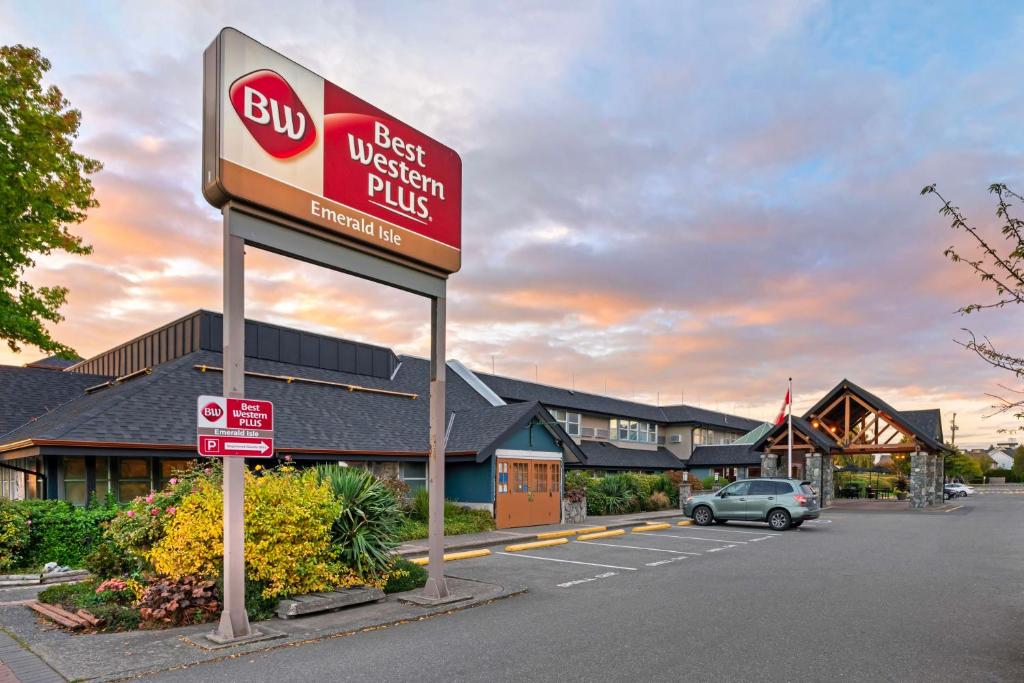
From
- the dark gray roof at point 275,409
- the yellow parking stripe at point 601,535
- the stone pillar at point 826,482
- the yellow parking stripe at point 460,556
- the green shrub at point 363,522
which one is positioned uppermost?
the dark gray roof at point 275,409

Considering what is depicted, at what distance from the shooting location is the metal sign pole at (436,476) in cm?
1079

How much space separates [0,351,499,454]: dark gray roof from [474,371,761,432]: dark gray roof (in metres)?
9.59

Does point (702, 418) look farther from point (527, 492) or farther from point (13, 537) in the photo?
point (13, 537)

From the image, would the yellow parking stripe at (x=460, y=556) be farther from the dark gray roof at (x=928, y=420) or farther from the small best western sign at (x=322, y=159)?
the dark gray roof at (x=928, y=420)

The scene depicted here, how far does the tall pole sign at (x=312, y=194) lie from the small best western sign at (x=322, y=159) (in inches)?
0.7

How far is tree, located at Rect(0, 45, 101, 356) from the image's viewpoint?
717 inches

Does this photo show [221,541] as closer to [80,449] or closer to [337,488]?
[337,488]

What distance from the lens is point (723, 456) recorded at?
4928 centimetres

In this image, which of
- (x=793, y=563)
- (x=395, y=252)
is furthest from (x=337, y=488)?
(x=793, y=563)

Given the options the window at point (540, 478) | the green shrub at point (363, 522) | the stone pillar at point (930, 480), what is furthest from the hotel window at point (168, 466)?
the stone pillar at point (930, 480)

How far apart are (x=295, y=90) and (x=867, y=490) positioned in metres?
49.9

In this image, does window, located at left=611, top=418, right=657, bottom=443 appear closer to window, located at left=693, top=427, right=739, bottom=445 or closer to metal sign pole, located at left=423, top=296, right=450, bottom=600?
window, located at left=693, top=427, right=739, bottom=445

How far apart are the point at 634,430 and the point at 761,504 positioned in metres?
24.2

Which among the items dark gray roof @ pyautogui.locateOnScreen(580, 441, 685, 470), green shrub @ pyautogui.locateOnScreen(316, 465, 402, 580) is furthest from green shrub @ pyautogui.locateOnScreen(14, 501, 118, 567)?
dark gray roof @ pyautogui.locateOnScreen(580, 441, 685, 470)
